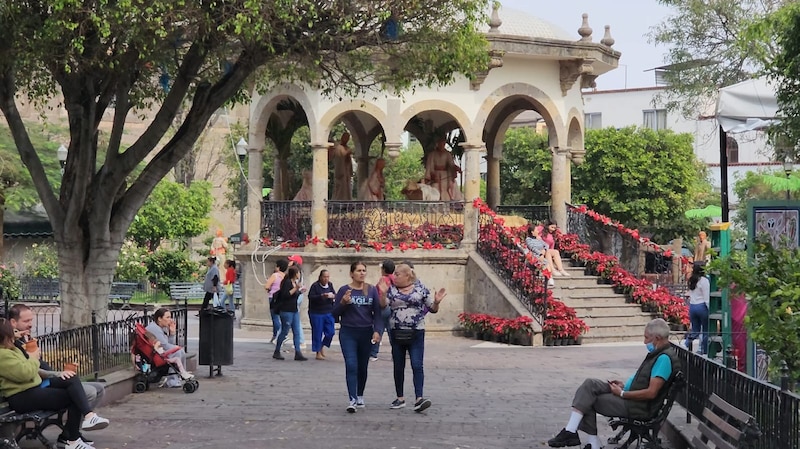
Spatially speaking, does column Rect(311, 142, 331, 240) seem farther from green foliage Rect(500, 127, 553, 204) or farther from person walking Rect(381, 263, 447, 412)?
green foliage Rect(500, 127, 553, 204)

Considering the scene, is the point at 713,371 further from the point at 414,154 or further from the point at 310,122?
the point at 414,154

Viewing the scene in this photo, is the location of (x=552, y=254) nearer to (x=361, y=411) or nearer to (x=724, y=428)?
(x=361, y=411)

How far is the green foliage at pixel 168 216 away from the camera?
4641 centimetres

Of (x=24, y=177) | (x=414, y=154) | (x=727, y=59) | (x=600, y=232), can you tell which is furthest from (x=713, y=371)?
(x=414, y=154)

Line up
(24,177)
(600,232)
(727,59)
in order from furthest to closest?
1. (24,177)
2. (727,59)
3. (600,232)

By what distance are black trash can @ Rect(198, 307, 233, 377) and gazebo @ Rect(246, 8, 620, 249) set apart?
8.38 meters

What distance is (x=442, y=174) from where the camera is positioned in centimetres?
2758

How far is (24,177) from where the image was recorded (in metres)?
43.9

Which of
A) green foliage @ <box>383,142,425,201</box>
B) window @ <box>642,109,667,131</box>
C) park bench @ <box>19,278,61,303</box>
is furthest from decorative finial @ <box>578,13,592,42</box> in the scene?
window @ <box>642,109,667,131</box>

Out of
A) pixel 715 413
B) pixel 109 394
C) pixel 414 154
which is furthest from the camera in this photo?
pixel 414 154

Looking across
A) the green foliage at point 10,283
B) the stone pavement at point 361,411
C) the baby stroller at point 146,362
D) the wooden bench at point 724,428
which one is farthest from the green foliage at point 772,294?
the green foliage at point 10,283

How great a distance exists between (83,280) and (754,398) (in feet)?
31.6

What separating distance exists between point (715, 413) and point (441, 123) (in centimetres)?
2047

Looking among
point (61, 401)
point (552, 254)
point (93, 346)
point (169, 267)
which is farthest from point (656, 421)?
point (169, 267)
